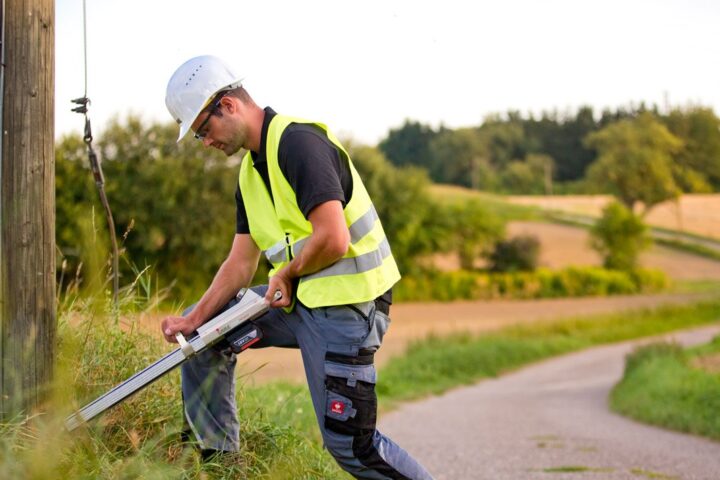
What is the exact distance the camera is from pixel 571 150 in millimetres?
89812

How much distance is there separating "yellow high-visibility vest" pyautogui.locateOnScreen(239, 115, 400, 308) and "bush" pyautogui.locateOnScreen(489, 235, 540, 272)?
37796 mm

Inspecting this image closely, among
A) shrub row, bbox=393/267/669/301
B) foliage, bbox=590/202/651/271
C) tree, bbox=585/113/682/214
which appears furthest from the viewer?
tree, bbox=585/113/682/214

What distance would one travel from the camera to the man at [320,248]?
153 inches

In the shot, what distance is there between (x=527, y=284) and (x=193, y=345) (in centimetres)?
3732

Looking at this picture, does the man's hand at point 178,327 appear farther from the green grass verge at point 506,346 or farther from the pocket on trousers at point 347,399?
the green grass verge at point 506,346

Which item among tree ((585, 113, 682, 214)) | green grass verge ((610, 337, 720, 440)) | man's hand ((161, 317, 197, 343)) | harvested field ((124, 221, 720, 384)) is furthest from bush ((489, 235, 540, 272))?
man's hand ((161, 317, 197, 343))

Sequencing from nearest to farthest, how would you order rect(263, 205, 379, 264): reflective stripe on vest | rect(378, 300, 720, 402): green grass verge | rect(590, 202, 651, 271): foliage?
rect(263, 205, 379, 264): reflective stripe on vest < rect(378, 300, 720, 402): green grass verge < rect(590, 202, 651, 271): foliage

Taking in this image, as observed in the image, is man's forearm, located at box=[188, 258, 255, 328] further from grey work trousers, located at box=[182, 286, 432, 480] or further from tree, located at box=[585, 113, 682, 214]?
tree, located at box=[585, 113, 682, 214]

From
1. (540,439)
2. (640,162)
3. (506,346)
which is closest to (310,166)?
(540,439)

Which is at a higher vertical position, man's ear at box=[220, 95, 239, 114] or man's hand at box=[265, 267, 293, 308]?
man's ear at box=[220, 95, 239, 114]

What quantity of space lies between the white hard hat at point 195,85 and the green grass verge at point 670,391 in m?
7.23

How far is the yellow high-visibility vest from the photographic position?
4.03 meters

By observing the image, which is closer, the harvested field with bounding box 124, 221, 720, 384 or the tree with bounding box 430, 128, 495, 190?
the harvested field with bounding box 124, 221, 720, 384

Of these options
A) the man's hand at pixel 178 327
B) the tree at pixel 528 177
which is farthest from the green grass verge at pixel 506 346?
the tree at pixel 528 177
